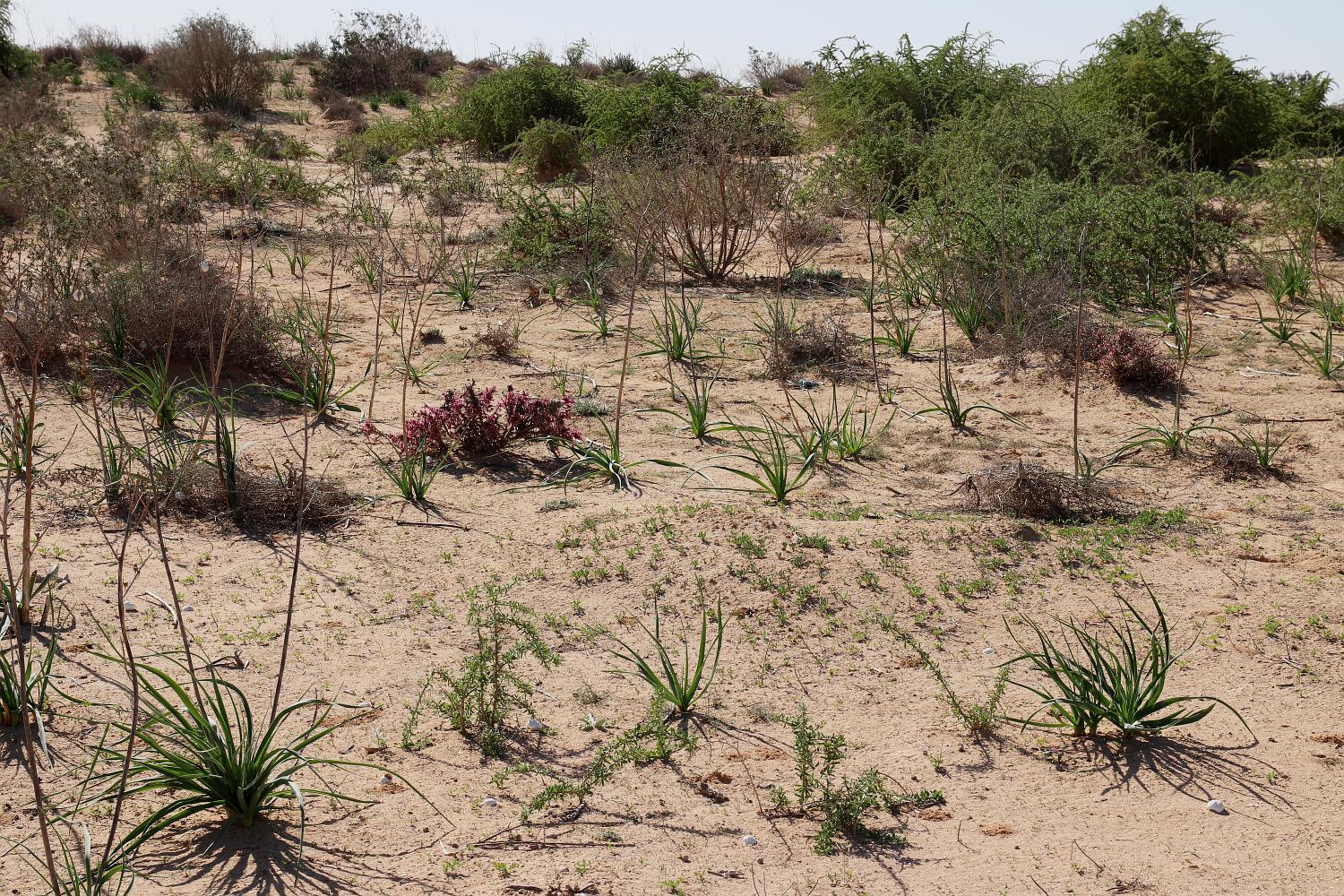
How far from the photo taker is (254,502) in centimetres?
526

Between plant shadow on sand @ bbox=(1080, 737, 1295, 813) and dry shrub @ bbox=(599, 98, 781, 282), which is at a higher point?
dry shrub @ bbox=(599, 98, 781, 282)

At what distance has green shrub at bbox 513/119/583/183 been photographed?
14.4m

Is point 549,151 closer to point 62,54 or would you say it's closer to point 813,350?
point 813,350

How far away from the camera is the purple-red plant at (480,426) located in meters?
6.07

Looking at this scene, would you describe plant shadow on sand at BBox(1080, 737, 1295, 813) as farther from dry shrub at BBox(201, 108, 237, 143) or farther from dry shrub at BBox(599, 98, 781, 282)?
dry shrub at BBox(201, 108, 237, 143)

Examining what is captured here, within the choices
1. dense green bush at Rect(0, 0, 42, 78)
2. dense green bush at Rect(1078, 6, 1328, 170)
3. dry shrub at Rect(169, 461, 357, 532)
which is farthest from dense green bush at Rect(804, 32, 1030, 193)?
dense green bush at Rect(0, 0, 42, 78)

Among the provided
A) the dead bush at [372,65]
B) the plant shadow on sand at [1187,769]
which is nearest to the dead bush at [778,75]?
the dead bush at [372,65]

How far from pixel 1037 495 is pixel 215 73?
19.5m

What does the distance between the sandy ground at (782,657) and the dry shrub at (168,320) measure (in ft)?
2.19

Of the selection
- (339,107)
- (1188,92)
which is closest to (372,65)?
(339,107)

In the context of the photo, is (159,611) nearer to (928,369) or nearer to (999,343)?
(928,369)

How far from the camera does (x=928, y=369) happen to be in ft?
26.3

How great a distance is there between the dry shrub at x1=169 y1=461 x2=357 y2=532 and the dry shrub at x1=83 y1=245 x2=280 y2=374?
1798 millimetres

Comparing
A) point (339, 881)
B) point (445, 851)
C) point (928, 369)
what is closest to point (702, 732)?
point (445, 851)
